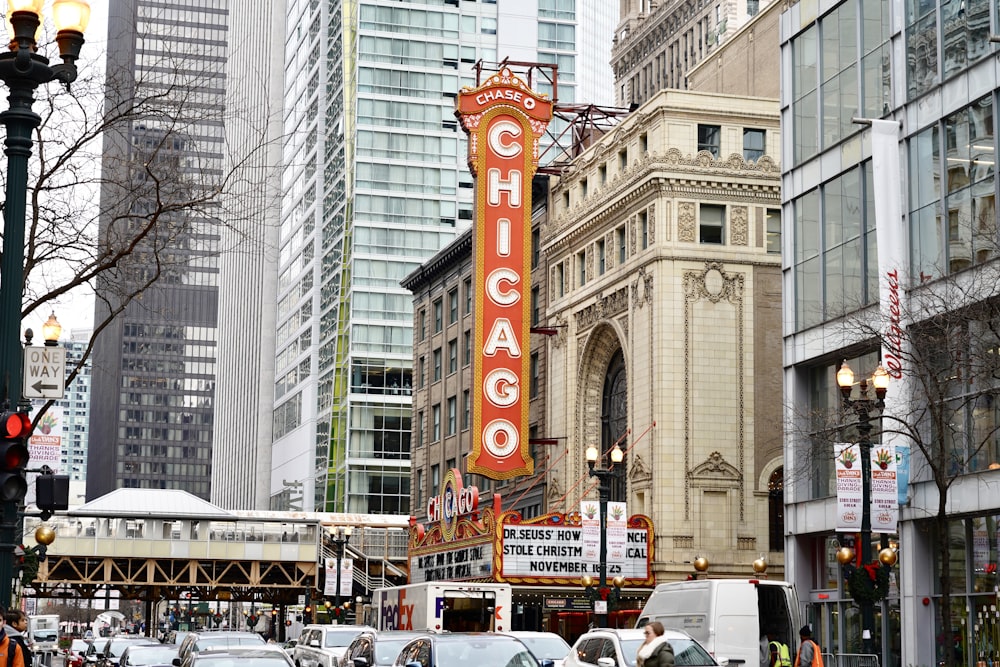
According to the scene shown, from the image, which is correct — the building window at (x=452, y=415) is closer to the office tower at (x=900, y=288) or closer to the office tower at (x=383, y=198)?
the office tower at (x=383, y=198)

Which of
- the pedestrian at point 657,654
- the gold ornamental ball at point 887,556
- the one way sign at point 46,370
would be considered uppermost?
the one way sign at point 46,370

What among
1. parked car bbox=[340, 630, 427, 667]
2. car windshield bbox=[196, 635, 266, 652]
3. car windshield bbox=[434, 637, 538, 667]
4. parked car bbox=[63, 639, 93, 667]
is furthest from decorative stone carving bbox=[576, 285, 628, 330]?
car windshield bbox=[434, 637, 538, 667]

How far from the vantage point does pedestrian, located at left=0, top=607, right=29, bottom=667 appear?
635 inches

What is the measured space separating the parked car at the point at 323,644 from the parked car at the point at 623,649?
35.3 feet

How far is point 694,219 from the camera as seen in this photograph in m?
55.2

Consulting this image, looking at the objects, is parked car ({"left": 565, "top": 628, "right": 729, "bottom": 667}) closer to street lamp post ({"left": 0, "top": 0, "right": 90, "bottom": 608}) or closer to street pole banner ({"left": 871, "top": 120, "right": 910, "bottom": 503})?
street lamp post ({"left": 0, "top": 0, "right": 90, "bottom": 608})

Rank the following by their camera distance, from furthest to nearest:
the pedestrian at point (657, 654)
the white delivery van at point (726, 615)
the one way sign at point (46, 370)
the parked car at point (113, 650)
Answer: the parked car at point (113, 650) < the white delivery van at point (726, 615) < the pedestrian at point (657, 654) < the one way sign at point (46, 370)

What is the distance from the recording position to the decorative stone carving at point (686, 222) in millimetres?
55000

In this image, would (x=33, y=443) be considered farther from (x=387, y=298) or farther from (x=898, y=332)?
(x=387, y=298)

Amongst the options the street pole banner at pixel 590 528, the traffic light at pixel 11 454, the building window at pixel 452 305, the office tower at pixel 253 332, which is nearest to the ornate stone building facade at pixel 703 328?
the street pole banner at pixel 590 528

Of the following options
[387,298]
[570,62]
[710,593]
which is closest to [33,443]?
[710,593]

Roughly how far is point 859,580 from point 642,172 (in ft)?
98.8

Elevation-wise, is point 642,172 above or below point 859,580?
above

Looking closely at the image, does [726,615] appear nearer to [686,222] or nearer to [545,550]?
[545,550]
